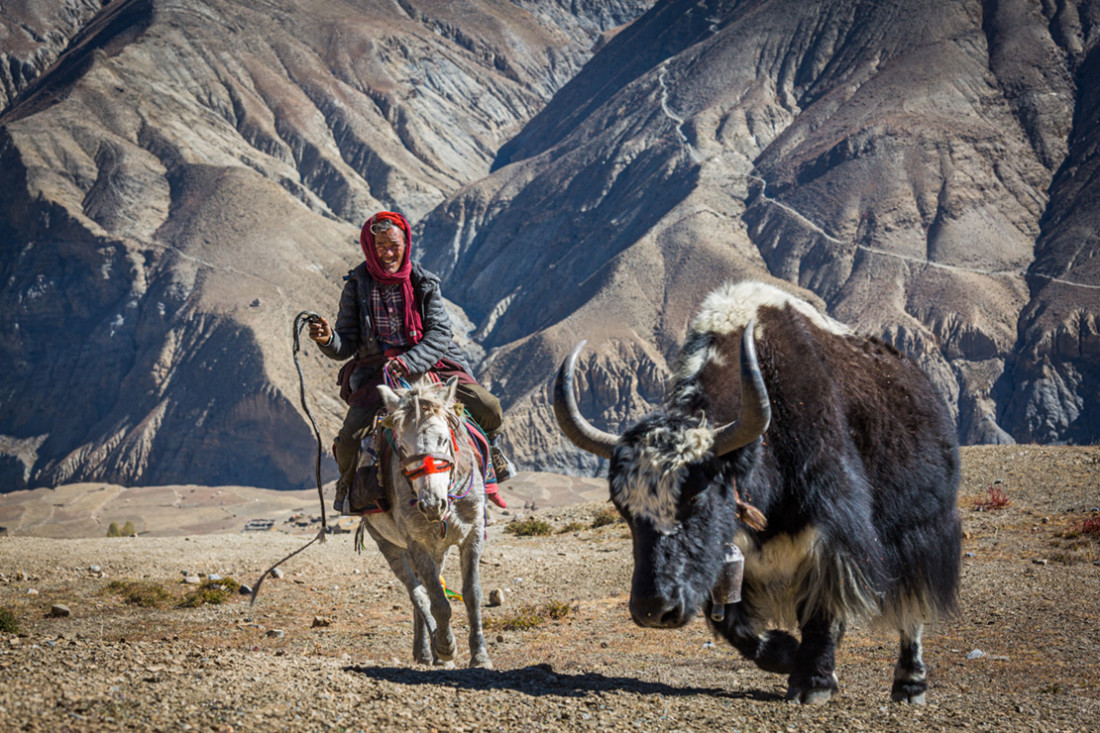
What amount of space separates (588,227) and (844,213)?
74.5ft

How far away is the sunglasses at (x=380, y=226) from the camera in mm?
6977

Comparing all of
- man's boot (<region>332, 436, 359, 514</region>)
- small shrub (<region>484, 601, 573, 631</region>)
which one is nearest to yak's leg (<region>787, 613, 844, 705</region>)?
man's boot (<region>332, 436, 359, 514</region>)

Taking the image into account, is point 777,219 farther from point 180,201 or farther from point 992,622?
point 992,622

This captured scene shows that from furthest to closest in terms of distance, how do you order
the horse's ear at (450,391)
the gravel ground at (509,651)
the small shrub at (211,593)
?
the small shrub at (211,593) → the horse's ear at (450,391) → the gravel ground at (509,651)

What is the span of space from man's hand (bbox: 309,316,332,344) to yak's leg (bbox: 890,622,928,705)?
4.07m

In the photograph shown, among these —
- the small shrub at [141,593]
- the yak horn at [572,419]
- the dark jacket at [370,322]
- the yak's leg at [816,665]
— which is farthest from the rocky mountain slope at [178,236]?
the yak's leg at [816,665]

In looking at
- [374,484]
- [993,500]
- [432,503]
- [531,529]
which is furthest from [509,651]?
[531,529]

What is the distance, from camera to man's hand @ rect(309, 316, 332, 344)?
260 inches

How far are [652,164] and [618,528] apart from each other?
66627 millimetres

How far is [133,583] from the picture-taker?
11.8 meters

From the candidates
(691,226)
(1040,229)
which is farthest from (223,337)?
(1040,229)

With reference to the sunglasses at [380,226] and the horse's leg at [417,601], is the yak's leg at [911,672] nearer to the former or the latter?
the horse's leg at [417,601]

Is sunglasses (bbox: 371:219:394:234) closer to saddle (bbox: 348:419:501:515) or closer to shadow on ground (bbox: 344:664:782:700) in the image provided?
saddle (bbox: 348:419:501:515)

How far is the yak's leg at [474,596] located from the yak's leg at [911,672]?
2.50 meters
